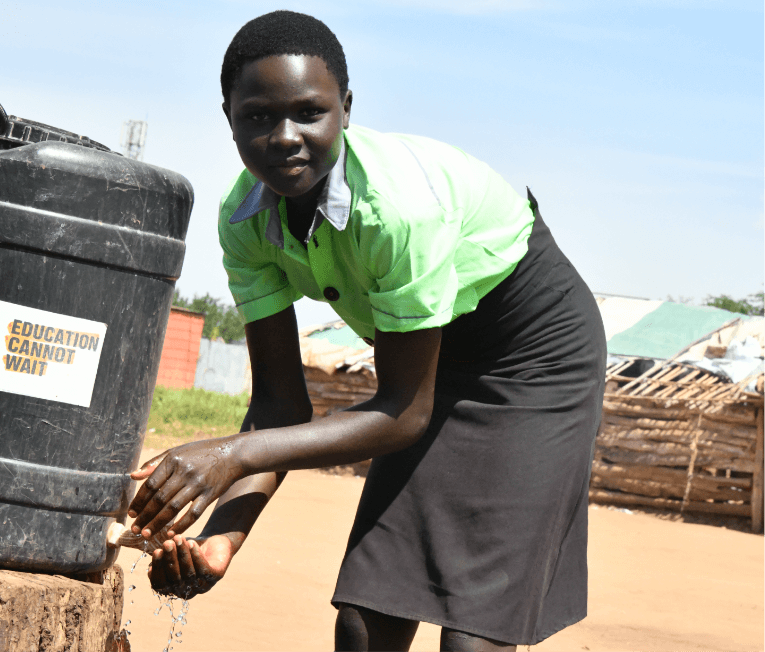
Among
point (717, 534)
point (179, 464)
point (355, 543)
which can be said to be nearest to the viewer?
point (179, 464)

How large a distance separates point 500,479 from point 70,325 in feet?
3.49

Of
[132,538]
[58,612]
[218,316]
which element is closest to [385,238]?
[132,538]

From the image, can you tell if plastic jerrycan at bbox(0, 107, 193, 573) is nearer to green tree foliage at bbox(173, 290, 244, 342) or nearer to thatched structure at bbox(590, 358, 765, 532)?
thatched structure at bbox(590, 358, 765, 532)

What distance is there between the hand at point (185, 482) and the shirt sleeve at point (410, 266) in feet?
1.36

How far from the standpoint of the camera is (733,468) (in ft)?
32.6

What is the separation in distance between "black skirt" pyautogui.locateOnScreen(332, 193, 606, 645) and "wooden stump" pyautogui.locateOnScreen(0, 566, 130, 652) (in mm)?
583

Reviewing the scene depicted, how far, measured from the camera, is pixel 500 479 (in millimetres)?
2127

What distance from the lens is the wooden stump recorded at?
188 cm

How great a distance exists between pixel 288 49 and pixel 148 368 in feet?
2.75

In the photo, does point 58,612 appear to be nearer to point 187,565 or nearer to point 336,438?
point 187,565

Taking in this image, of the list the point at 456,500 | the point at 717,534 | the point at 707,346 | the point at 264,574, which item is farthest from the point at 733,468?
the point at 456,500

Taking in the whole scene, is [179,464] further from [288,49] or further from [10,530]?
[288,49]

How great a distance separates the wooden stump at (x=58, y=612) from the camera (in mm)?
1875

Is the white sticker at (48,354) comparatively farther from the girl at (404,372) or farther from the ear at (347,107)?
the ear at (347,107)
